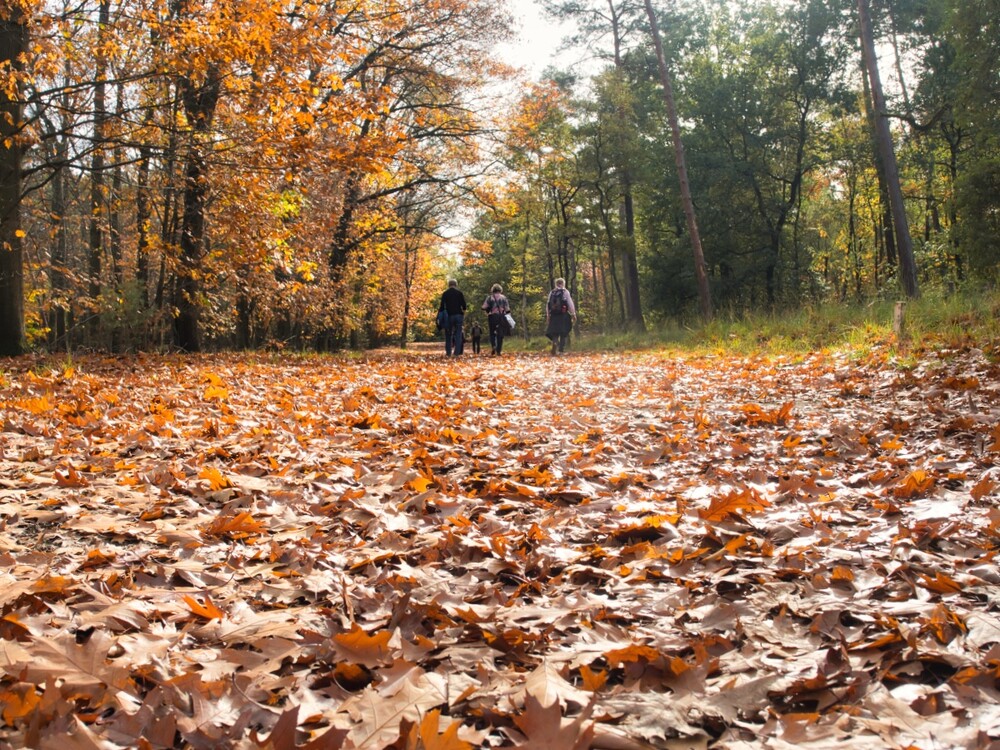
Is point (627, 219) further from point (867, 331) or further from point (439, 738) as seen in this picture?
point (439, 738)

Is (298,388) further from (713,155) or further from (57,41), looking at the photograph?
(713,155)

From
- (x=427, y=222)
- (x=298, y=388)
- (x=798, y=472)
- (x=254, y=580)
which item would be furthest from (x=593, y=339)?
(x=254, y=580)

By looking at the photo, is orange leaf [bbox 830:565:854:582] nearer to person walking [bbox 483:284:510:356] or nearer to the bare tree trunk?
the bare tree trunk

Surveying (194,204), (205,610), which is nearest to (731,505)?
(205,610)

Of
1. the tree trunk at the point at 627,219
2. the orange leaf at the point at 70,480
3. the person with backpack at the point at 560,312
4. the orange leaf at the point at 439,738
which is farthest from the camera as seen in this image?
the tree trunk at the point at 627,219

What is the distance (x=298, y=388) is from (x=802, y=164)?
27.1 m

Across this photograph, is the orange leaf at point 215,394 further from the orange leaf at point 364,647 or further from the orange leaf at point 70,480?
the orange leaf at point 364,647

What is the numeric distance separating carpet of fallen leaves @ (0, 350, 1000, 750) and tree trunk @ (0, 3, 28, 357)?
6072mm

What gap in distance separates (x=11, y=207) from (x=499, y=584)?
10342 millimetres

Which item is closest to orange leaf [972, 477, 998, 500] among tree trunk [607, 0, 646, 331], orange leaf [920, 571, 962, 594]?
orange leaf [920, 571, 962, 594]

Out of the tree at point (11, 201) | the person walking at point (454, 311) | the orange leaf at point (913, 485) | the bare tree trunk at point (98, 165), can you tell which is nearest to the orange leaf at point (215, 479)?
the orange leaf at point (913, 485)

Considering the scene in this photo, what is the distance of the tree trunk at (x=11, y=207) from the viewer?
9.26 m

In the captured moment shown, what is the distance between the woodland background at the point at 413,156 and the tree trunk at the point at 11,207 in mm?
43

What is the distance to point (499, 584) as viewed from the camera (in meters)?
2.40
